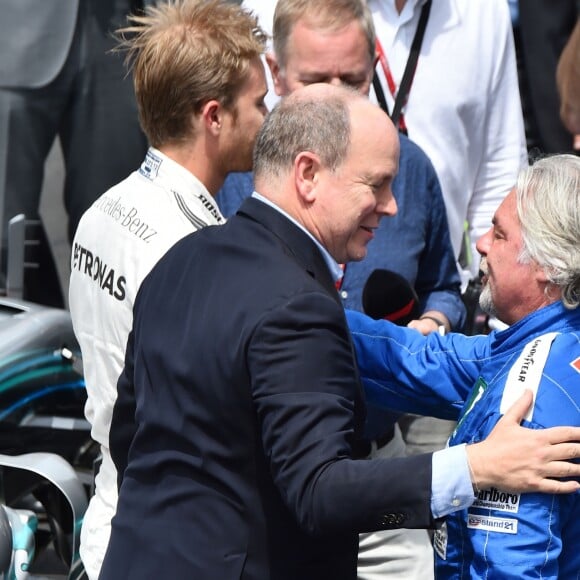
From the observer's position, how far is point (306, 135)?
2.12 m

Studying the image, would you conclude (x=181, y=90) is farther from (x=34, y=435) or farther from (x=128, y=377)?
(x=34, y=435)

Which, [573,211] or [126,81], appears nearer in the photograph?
[573,211]

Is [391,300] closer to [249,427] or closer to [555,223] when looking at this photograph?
[555,223]

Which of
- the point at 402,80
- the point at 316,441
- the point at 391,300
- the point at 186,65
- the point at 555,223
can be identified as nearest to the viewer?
the point at 316,441

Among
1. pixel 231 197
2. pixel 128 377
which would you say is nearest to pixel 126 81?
pixel 231 197

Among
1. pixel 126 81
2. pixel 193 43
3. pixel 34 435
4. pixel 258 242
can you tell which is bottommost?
pixel 34 435

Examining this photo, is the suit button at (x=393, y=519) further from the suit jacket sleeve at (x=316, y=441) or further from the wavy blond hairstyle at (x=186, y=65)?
the wavy blond hairstyle at (x=186, y=65)

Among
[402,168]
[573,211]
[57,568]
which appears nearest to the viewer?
[573,211]

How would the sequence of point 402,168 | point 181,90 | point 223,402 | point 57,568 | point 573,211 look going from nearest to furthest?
point 223,402 → point 573,211 → point 181,90 → point 402,168 → point 57,568

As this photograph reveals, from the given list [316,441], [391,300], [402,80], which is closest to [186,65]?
[391,300]

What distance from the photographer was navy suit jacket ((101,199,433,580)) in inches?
73.7

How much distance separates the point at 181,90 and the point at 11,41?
2.38 m

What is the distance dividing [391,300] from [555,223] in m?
0.78

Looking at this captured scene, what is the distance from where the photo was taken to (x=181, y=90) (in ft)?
8.46
